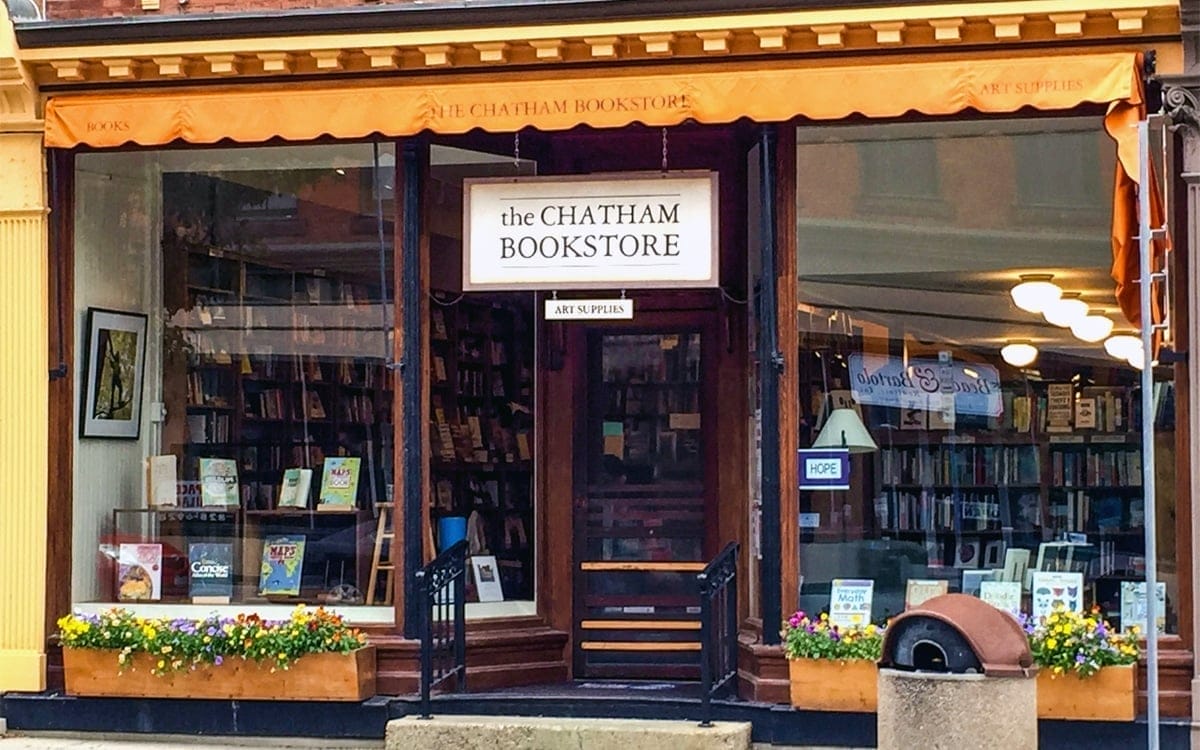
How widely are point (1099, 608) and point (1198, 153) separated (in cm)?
294

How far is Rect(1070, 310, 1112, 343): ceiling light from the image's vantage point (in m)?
11.9

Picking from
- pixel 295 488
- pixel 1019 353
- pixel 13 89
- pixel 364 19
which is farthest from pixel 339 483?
pixel 1019 353

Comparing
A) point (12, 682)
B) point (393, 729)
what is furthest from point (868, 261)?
point (12, 682)

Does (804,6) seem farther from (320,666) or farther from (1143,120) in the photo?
(320,666)

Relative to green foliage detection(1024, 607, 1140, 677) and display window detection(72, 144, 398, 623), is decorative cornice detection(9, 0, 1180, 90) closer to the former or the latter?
display window detection(72, 144, 398, 623)

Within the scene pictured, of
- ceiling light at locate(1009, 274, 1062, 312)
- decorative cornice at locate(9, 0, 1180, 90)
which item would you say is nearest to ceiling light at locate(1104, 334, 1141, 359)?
ceiling light at locate(1009, 274, 1062, 312)

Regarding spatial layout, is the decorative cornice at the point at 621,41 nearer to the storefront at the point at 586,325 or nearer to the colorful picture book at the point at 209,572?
the storefront at the point at 586,325

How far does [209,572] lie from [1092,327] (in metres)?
6.39

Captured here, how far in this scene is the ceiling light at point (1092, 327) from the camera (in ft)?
39.1

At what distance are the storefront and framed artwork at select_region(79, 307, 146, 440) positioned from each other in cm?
4

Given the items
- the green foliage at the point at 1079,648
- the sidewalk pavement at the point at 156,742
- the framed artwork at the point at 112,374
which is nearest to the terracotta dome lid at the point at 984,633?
the green foliage at the point at 1079,648

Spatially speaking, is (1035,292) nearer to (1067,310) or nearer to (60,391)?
(1067,310)

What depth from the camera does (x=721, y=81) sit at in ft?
38.3

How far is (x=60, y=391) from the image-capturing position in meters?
12.9
